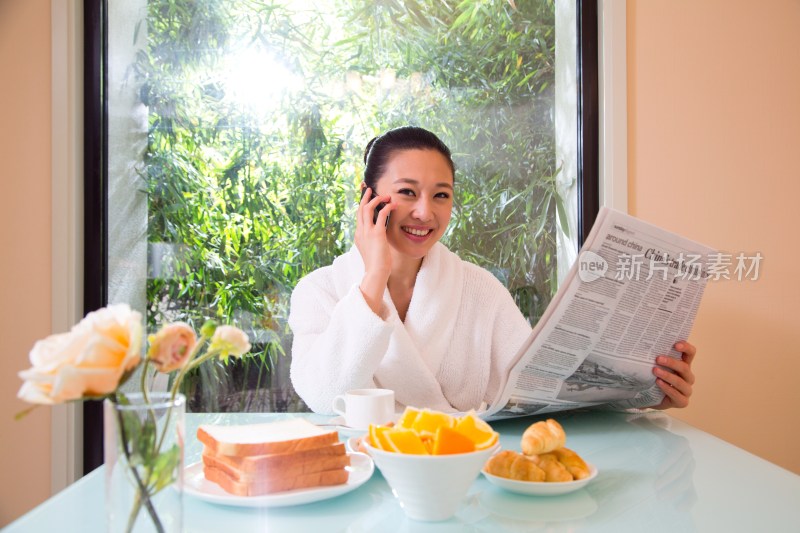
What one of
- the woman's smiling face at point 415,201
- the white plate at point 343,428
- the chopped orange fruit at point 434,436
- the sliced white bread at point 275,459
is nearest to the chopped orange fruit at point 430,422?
the chopped orange fruit at point 434,436

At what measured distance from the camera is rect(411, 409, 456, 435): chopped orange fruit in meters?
0.71

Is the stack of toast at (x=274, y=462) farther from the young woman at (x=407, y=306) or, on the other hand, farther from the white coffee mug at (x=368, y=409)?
the young woman at (x=407, y=306)

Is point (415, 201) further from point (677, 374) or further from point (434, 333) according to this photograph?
point (677, 374)

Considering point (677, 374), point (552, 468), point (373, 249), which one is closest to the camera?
point (552, 468)

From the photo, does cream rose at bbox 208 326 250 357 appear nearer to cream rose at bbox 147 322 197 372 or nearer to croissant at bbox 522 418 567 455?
cream rose at bbox 147 322 197 372

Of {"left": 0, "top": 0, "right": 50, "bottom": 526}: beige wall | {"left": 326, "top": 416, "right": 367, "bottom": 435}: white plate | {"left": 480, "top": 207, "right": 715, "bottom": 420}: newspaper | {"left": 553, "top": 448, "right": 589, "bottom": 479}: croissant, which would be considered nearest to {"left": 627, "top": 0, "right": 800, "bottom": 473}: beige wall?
{"left": 480, "top": 207, "right": 715, "bottom": 420}: newspaper

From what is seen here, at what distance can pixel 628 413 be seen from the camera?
4.26ft

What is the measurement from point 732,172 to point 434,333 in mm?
1150

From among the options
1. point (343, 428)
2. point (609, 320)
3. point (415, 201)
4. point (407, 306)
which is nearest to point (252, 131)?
point (415, 201)

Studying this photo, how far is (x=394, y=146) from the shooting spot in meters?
1.76

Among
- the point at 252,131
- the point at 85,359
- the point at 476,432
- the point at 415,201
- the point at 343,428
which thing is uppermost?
the point at 252,131

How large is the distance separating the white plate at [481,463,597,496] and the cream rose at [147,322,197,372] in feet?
1.41

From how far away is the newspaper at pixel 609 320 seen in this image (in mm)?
1023

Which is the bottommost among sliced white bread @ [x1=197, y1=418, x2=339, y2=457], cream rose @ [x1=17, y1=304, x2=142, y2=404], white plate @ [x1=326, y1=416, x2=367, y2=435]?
white plate @ [x1=326, y1=416, x2=367, y2=435]
